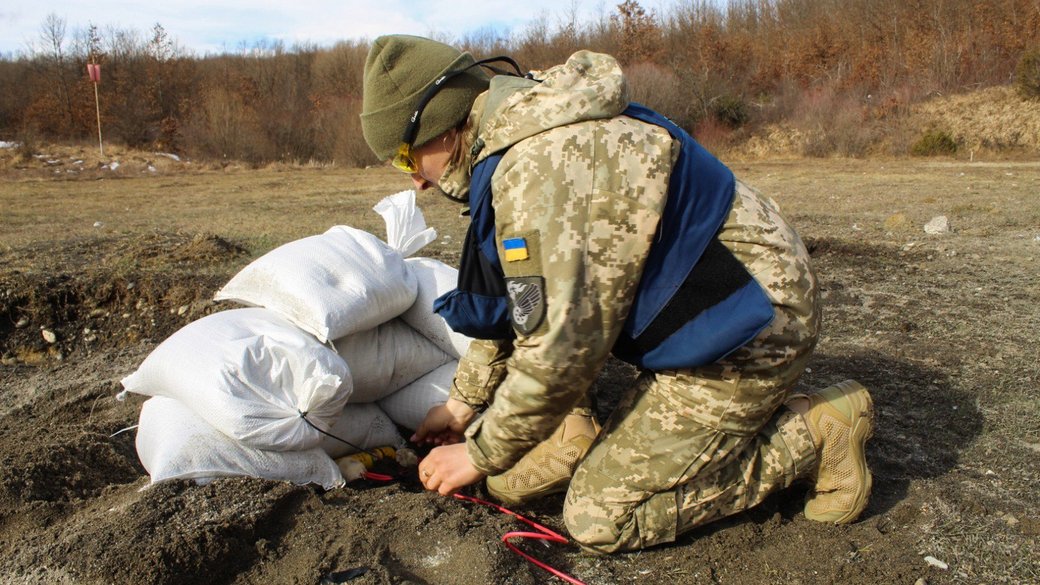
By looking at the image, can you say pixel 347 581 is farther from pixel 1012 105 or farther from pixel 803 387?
pixel 1012 105

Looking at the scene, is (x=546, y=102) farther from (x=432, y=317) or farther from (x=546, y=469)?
(x=432, y=317)

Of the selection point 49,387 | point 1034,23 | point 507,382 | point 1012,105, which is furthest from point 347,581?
point 1034,23

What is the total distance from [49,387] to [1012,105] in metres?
17.9

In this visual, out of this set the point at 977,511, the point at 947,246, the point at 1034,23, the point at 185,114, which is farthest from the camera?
the point at 185,114

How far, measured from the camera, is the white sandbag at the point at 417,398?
9.24 feet

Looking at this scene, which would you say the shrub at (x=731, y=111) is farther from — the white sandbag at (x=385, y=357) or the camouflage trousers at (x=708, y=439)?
the camouflage trousers at (x=708, y=439)

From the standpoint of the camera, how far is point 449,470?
2135mm

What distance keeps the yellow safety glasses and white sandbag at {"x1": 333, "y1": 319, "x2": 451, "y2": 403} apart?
2.80 ft

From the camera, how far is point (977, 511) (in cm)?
220

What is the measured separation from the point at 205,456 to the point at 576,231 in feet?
4.10

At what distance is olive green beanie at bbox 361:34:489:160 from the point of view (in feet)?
6.14

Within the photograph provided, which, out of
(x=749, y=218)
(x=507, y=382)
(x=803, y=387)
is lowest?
(x=803, y=387)

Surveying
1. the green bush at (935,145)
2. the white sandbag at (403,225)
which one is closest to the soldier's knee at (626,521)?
the white sandbag at (403,225)

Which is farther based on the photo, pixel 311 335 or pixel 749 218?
pixel 311 335
